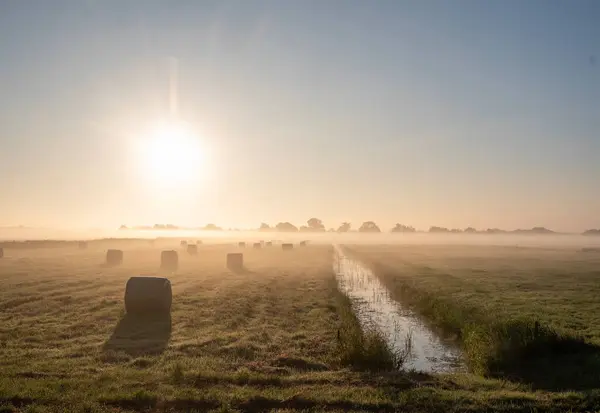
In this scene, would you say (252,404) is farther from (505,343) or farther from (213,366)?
(505,343)

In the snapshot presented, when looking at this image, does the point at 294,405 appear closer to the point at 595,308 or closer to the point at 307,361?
the point at 307,361

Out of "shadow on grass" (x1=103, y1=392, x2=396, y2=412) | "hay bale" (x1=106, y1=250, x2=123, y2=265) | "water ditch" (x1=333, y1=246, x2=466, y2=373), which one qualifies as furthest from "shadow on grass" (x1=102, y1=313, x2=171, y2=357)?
"hay bale" (x1=106, y1=250, x2=123, y2=265)

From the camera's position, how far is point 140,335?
64.0ft

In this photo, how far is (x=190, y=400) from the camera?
12062mm

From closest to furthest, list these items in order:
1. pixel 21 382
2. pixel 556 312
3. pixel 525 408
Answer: pixel 525 408
pixel 21 382
pixel 556 312

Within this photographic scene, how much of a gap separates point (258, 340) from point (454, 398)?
884 centimetres

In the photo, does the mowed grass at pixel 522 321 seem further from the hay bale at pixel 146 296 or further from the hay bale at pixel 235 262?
the hay bale at pixel 235 262

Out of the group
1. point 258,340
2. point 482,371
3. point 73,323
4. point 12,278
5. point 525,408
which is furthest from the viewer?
point 12,278

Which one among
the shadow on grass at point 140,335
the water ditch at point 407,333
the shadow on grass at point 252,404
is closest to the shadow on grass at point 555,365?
the water ditch at point 407,333

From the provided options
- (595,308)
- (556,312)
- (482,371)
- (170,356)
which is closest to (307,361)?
(170,356)

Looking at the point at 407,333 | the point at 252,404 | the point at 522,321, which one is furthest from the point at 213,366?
the point at 522,321

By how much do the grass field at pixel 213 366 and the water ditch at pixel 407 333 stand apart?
1778 mm

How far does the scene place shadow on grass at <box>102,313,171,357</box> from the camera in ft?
55.9

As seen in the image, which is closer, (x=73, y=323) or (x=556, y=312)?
(x=73, y=323)
